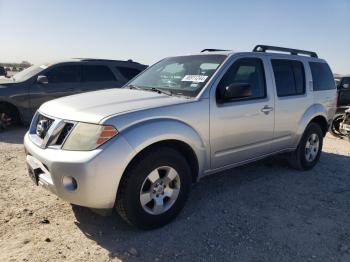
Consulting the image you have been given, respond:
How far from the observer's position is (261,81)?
4707 mm

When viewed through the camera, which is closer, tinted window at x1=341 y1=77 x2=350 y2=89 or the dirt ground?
the dirt ground

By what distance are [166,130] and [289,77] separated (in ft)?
8.46

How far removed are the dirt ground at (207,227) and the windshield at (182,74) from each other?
138 cm

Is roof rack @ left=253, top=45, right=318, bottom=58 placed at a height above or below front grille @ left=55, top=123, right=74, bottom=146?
above

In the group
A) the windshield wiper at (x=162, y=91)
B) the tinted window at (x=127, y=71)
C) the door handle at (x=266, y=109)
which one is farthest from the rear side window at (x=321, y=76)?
the tinted window at (x=127, y=71)

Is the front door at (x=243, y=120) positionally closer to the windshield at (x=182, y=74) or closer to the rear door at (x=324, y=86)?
the windshield at (x=182, y=74)

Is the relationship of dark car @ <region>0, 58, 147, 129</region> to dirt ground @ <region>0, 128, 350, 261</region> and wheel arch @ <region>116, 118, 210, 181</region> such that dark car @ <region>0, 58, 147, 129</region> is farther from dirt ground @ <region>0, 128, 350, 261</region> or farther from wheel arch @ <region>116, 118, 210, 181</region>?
wheel arch @ <region>116, 118, 210, 181</region>

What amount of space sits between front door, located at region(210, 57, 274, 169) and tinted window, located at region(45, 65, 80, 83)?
5409 millimetres

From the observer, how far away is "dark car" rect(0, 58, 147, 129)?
8086 millimetres

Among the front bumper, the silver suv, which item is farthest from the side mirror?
the front bumper

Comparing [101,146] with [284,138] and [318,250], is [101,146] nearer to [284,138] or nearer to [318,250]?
[318,250]

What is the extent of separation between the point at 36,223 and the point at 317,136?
14.4ft

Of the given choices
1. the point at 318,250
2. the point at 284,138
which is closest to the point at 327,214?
the point at 318,250

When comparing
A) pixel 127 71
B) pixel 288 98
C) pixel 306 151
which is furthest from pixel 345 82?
pixel 288 98
